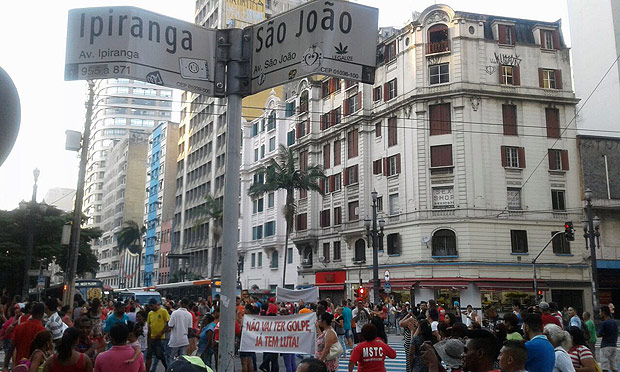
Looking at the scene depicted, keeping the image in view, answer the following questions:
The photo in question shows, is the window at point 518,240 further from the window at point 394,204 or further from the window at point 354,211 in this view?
the window at point 354,211

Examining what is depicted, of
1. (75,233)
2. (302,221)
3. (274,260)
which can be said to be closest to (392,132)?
(302,221)

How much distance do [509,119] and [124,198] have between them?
88.4 m

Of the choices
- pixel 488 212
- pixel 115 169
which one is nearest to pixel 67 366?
pixel 488 212

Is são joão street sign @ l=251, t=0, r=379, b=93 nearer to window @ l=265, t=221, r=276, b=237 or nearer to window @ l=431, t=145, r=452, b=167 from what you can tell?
window @ l=431, t=145, r=452, b=167

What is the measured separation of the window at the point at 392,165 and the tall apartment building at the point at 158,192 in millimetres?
56572

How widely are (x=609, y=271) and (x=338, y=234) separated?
794 inches

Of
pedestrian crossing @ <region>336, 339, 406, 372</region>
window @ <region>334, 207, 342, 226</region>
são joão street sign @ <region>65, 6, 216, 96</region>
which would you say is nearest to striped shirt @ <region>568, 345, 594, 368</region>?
são joão street sign @ <region>65, 6, 216, 96</region>

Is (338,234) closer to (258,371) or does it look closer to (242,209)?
(242,209)

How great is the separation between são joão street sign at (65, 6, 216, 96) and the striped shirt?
6.29m

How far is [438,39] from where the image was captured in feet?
137

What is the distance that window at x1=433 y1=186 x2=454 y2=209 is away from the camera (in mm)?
39812

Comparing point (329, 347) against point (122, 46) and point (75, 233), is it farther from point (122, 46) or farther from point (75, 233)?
point (75, 233)

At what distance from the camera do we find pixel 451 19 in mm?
41219

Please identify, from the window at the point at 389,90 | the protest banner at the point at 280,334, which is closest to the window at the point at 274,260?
the window at the point at 389,90
